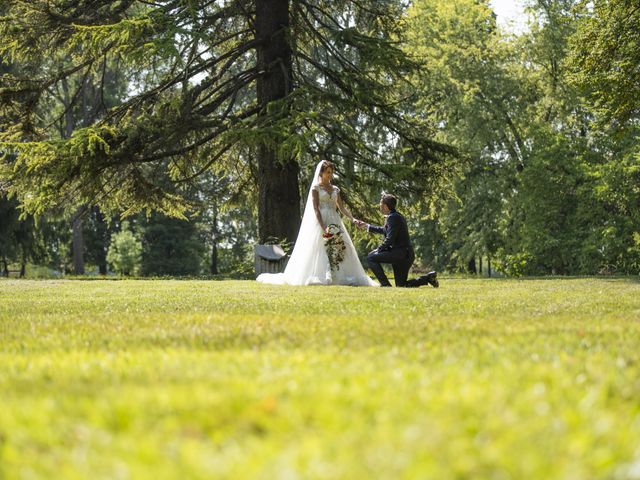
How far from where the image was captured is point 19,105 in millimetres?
19484

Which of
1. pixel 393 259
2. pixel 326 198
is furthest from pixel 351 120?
pixel 393 259

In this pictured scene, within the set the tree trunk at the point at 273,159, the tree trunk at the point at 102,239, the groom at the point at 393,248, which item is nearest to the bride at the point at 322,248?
the groom at the point at 393,248

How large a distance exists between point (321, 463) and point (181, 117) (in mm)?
16166

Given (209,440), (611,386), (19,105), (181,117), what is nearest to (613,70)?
(181,117)

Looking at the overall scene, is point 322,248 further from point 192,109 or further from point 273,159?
point 192,109

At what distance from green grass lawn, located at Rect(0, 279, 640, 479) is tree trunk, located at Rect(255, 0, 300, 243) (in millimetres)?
13667

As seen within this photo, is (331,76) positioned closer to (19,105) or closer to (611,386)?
(19,105)

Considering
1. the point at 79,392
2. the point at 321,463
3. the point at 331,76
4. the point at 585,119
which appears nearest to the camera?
the point at 321,463

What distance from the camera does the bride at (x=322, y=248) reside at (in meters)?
13.9

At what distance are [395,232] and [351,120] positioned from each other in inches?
427

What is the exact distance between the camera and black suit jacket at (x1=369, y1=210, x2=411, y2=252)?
44.6 feet

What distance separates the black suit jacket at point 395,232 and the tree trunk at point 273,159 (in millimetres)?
5670

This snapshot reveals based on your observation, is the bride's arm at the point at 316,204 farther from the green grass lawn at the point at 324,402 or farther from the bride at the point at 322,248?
the green grass lawn at the point at 324,402

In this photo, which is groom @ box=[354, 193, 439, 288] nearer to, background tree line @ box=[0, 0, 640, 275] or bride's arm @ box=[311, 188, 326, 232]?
bride's arm @ box=[311, 188, 326, 232]
